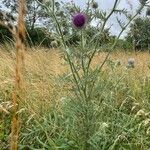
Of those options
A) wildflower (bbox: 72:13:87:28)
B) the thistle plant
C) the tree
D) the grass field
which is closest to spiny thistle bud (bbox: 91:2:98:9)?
the thistle plant

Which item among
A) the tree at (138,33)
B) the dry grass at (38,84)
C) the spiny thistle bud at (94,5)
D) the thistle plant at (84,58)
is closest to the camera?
the thistle plant at (84,58)

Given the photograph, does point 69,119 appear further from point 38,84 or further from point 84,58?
point 38,84

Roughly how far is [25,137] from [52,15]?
3.62 ft

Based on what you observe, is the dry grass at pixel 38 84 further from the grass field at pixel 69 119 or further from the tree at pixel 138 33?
the tree at pixel 138 33

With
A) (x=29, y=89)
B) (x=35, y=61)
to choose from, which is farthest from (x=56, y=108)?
(x=35, y=61)

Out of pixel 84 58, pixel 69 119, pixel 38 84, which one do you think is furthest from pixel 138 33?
pixel 84 58

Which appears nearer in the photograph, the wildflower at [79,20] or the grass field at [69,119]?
the wildflower at [79,20]

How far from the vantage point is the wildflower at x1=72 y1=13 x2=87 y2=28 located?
256 cm

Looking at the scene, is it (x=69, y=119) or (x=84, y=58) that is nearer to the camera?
(x=84, y=58)

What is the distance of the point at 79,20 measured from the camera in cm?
258

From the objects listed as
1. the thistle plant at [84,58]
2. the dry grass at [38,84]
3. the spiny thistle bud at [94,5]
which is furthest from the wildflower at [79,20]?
the dry grass at [38,84]

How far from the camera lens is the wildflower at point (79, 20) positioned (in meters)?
2.56

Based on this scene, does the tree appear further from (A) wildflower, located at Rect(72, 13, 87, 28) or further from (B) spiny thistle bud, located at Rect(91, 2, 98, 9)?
(A) wildflower, located at Rect(72, 13, 87, 28)

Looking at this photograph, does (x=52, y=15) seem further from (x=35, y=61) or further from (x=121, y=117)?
(x=35, y=61)
